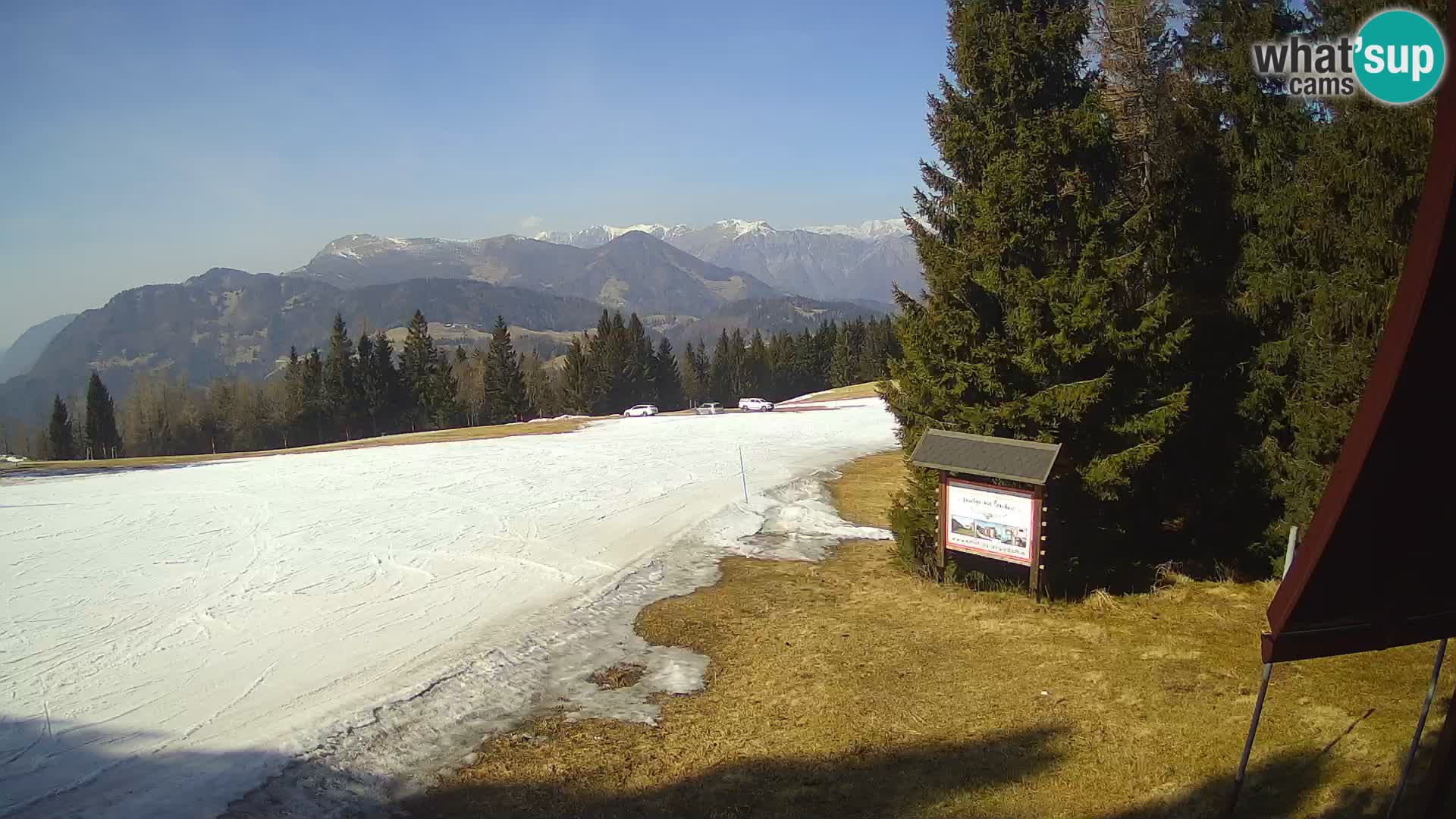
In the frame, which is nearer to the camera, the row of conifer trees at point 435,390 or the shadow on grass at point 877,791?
the shadow on grass at point 877,791

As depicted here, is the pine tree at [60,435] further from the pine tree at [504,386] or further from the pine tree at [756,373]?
the pine tree at [756,373]

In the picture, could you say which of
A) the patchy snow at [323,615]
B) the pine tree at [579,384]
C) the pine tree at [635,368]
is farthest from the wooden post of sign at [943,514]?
the pine tree at [635,368]

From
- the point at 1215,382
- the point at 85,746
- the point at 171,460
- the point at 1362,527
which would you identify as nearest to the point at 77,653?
the point at 85,746

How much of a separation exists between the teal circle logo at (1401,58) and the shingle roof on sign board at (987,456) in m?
5.66

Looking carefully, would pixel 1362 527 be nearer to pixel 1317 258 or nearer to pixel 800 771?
pixel 800 771

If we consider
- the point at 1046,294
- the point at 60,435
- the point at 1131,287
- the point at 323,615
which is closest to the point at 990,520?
the point at 1046,294

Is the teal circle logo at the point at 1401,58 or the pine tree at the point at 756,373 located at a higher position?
the teal circle logo at the point at 1401,58

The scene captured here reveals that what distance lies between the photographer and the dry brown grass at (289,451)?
36812 millimetres

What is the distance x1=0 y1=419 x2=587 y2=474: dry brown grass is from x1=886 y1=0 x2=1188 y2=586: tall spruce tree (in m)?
35.0

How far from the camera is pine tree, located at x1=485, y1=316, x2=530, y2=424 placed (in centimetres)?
9288

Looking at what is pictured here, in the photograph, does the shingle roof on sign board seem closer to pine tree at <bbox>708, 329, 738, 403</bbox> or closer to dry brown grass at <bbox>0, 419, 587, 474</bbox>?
dry brown grass at <bbox>0, 419, 587, 474</bbox>

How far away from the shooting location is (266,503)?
81.1 feet

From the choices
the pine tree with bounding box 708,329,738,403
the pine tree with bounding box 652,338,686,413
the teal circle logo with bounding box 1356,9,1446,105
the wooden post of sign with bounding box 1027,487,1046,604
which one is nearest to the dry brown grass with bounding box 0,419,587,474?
the wooden post of sign with bounding box 1027,487,1046,604

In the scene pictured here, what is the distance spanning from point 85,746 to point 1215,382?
52.8ft
